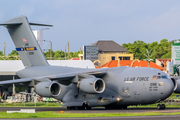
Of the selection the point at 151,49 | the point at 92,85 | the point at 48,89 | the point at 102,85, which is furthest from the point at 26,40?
the point at 151,49

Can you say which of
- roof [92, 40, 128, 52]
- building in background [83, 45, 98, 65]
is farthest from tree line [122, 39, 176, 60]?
building in background [83, 45, 98, 65]

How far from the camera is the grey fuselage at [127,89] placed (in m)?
27.5

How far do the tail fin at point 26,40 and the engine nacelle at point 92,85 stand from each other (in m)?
6.56

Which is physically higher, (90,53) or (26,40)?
(90,53)

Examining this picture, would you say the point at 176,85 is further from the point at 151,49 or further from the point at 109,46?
the point at 151,49

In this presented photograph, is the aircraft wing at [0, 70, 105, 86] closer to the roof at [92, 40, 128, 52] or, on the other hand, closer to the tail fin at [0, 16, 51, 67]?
the tail fin at [0, 16, 51, 67]

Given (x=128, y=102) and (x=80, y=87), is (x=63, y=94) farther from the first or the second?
(x=128, y=102)

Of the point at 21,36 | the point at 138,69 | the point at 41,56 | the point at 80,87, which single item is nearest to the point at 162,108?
the point at 138,69

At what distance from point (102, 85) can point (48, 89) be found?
4254 millimetres

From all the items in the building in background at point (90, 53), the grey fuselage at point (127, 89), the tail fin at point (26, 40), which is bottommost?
the grey fuselage at point (127, 89)

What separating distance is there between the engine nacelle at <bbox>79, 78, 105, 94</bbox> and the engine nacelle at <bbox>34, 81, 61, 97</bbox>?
193cm

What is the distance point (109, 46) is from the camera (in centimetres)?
11906

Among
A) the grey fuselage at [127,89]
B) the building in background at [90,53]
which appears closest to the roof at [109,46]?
the building in background at [90,53]

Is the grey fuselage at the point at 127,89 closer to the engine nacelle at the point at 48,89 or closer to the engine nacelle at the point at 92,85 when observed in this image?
the engine nacelle at the point at 92,85
